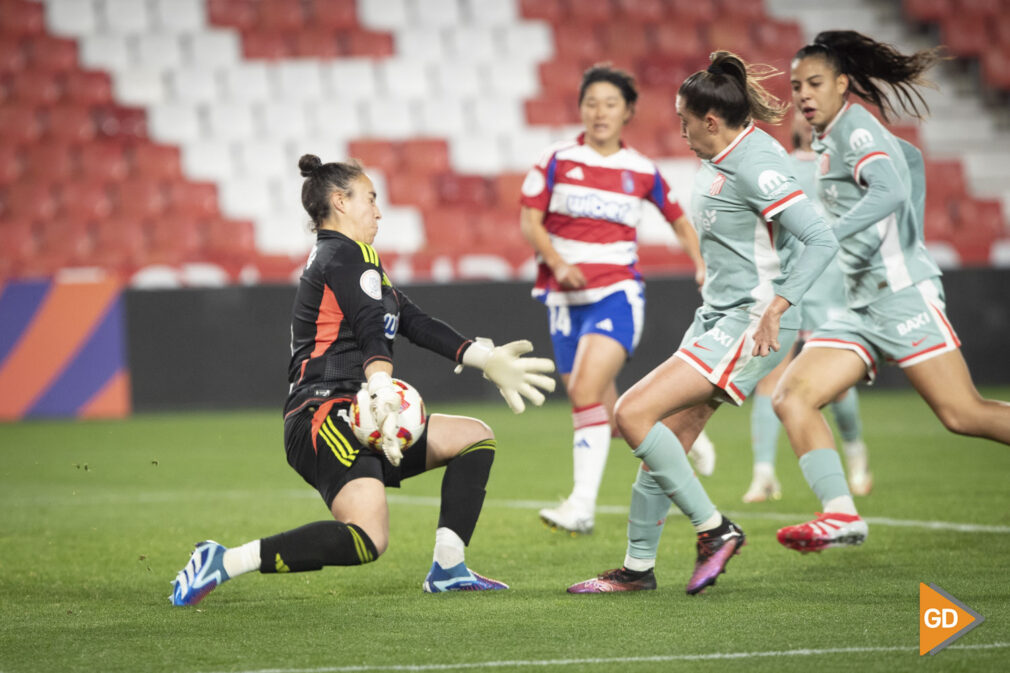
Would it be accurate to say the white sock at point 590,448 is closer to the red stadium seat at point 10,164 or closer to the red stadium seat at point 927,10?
the red stadium seat at point 10,164

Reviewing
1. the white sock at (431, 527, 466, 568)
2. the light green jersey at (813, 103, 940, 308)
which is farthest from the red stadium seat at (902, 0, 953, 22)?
the white sock at (431, 527, 466, 568)

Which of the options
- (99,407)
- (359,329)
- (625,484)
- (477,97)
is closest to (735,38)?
(477,97)

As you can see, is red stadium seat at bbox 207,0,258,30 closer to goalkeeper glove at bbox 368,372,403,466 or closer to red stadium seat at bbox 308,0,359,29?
red stadium seat at bbox 308,0,359,29

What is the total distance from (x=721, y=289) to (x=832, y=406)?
2849 millimetres

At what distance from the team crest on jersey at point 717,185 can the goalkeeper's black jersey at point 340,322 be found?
105 centimetres

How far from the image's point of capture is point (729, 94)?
4.50m

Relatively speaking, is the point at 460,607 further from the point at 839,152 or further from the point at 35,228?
the point at 35,228

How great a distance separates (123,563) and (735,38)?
14311 millimetres

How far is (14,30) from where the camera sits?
1569cm

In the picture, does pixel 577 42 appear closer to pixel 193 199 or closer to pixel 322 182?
pixel 193 199

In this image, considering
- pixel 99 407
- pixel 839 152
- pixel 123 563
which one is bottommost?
pixel 99 407

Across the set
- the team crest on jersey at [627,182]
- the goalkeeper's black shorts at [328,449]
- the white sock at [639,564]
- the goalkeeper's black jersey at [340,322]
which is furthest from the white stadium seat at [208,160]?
the white sock at [639,564]

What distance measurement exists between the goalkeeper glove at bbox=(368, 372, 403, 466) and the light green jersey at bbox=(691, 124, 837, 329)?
121 cm

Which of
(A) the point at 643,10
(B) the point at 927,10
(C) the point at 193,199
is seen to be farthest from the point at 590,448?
(B) the point at 927,10
